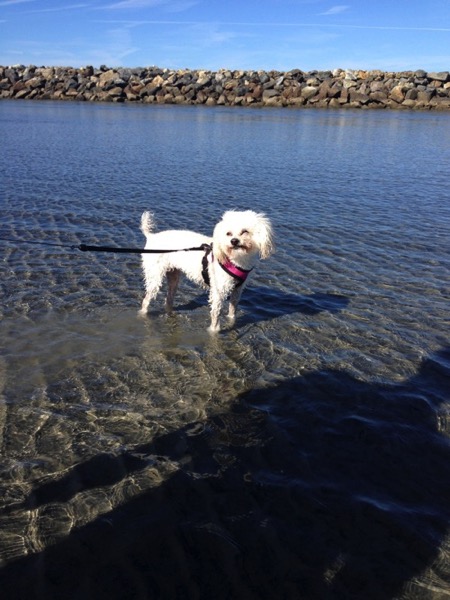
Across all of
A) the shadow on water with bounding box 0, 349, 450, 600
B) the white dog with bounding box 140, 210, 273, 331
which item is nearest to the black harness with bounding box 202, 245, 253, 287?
the white dog with bounding box 140, 210, 273, 331

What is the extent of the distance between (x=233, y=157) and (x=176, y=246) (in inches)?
766

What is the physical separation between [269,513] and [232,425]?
126 centimetres

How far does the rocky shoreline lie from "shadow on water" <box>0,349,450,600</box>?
71.2 m

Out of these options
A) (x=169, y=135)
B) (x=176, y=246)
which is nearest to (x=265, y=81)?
(x=169, y=135)

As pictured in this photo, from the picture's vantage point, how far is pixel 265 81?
7450 cm

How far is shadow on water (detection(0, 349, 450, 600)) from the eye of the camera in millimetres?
3416

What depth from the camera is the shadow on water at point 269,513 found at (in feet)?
11.2

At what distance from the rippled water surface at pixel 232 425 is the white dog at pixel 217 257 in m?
0.54

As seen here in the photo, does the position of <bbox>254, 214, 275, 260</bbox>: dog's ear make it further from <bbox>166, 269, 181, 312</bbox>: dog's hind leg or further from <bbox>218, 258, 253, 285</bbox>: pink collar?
<bbox>166, 269, 181, 312</bbox>: dog's hind leg

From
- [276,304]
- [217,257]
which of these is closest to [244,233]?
[217,257]

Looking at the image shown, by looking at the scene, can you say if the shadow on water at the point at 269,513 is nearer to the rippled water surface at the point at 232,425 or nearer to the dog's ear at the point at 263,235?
the rippled water surface at the point at 232,425

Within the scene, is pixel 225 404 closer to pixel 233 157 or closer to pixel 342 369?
pixel 342 369

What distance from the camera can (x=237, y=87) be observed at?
7031 cm

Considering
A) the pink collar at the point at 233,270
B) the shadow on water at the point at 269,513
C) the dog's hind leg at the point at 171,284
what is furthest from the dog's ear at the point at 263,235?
the shadow on water at the point at 269,513
